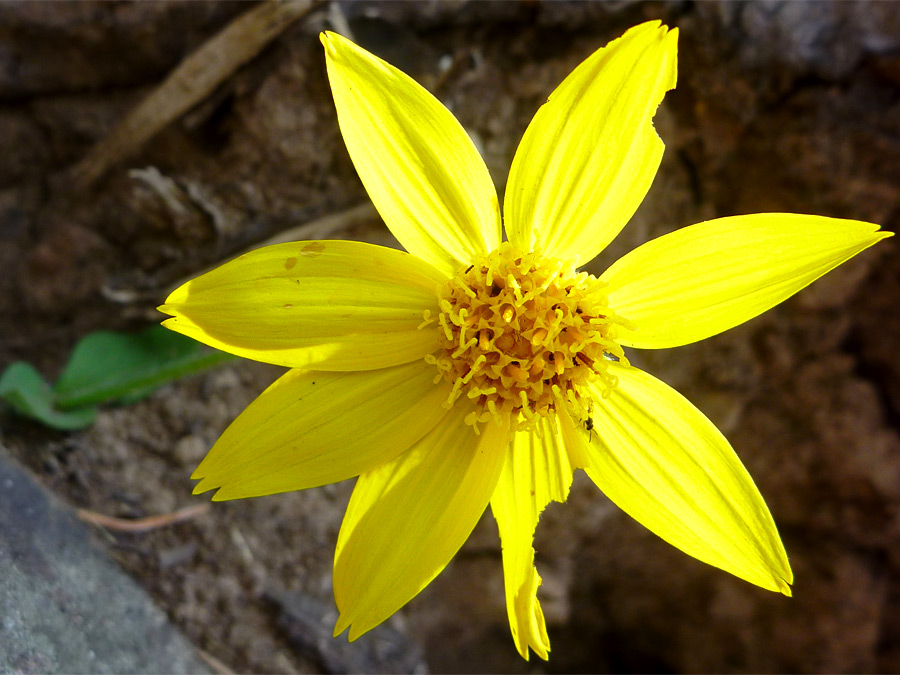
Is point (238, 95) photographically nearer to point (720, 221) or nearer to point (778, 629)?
point (720, 221)

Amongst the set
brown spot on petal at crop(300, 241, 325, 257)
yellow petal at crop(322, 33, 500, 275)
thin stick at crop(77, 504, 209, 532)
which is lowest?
thin stick at crop(77, 504, 209, 532)

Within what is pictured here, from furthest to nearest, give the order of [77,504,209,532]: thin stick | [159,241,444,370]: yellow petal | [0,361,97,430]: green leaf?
[77,504,209,532]: thin stick, [0,361,97,430]: green leaf, [159,241,444,370]: yellow petal

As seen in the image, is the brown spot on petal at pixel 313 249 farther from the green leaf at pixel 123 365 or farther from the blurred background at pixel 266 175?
the blurred background at pixel 266 175

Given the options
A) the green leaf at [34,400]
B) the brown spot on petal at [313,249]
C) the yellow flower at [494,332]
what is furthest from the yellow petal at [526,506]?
the green leaf at [34,400]

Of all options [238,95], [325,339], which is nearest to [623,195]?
[325,339]

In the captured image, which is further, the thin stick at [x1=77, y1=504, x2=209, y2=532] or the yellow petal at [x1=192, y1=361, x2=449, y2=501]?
the thin stick at [x1=77, y1=504, x2=209, y2=532]

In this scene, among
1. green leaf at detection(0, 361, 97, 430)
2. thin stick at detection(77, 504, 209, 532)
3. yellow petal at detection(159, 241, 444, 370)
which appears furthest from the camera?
thin stick at detection(77, 504, 209, 532)

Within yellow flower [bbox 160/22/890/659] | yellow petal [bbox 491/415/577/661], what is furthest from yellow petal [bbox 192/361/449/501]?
yellow petal [bbox 491/415/577/661]

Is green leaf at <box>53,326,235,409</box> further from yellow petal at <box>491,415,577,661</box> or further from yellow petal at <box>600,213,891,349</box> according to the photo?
yellow petal at <box>600,213,891,349</box>
